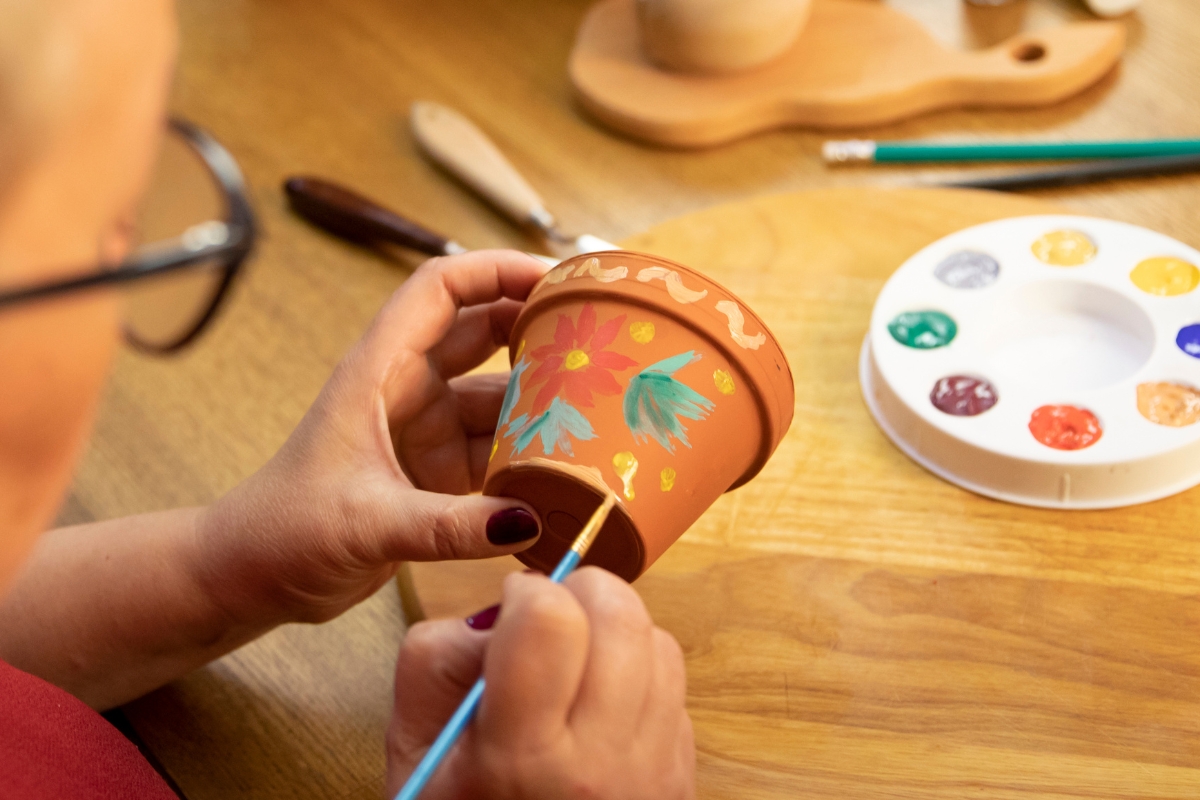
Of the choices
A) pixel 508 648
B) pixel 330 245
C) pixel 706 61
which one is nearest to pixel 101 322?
pixel 508 648

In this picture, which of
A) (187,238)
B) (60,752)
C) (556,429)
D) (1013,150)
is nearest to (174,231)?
(187,238)

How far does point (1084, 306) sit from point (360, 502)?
0.67m

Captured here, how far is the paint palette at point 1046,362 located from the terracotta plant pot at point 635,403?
0.75 ft

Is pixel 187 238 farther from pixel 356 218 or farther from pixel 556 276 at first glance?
pixel 356 218

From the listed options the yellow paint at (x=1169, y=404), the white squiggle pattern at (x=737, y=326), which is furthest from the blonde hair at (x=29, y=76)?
the yellow paint at (x=1169, y=404)

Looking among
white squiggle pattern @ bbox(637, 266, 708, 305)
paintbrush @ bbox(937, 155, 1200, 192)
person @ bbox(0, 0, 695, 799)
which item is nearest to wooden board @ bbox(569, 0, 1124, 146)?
paintbrush @ bbox(937, 155, 1200, 192)

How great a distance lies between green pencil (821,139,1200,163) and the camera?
109 cm

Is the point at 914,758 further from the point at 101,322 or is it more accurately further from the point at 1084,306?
the point at 101,322

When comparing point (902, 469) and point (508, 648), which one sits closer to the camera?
point (508, 648)

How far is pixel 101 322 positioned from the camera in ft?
1.44

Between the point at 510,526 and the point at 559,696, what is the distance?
0.49 ft

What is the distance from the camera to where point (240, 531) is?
2.44 ft

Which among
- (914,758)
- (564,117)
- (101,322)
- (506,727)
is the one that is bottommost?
(914,758)

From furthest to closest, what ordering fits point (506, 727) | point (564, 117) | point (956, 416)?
point (564, 117) < point (956, 416) < point (506, 727)
